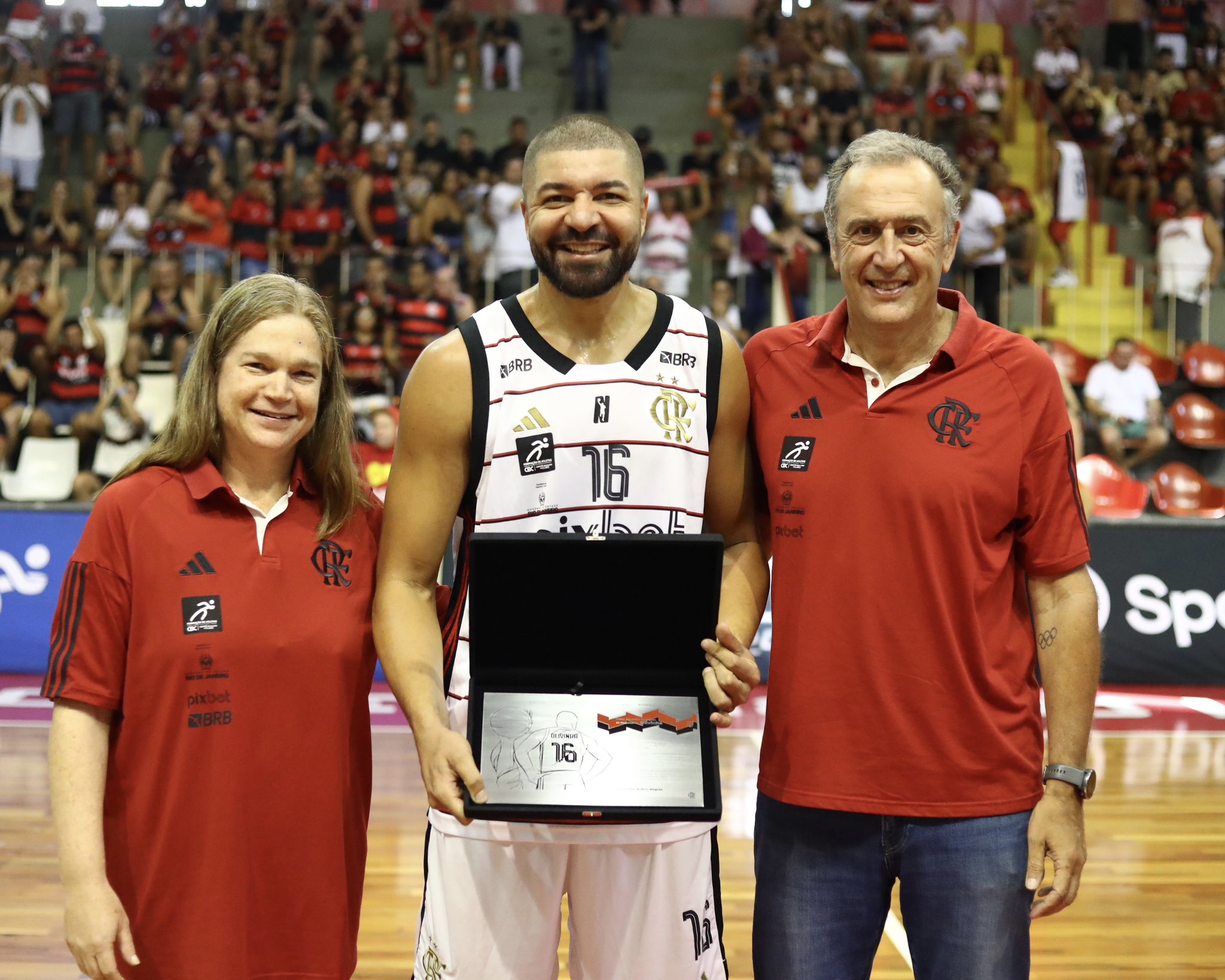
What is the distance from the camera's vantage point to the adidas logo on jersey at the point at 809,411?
263 centimetres

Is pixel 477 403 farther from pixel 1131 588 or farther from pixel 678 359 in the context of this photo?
pixel 1131 588

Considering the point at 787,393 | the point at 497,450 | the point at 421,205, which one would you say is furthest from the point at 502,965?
the point at 421,205

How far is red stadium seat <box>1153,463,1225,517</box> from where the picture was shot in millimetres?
11008

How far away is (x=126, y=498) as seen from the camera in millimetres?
2416

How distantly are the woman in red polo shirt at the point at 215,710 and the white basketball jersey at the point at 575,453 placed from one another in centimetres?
31

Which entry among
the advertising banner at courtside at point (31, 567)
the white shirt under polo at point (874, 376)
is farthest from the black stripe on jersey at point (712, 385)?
the advertising banner at courtside at point (31, 567)

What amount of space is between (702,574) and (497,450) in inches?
20.0

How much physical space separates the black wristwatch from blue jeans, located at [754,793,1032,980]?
11 cm

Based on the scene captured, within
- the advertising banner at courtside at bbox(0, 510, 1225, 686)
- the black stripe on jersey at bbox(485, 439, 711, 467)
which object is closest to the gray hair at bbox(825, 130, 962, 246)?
the black stripe on jersey at bbox(485, 439, 711, 467)

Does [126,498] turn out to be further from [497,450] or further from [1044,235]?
[1044,235]

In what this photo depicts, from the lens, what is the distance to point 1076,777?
97.1 inches

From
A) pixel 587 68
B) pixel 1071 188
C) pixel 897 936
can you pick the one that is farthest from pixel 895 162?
pixel 587 68

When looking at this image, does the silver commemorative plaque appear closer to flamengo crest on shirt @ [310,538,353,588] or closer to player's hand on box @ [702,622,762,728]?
player's hand on box @ [702,622,762,728]

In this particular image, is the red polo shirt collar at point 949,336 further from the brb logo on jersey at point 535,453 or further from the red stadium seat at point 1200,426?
the red stadium seat at point 1200,426
